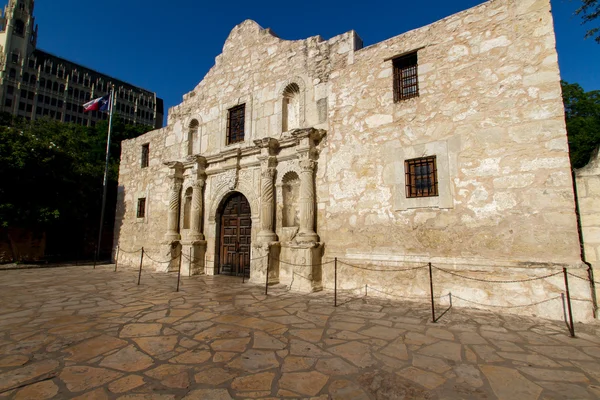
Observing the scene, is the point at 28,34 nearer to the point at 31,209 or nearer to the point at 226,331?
the point at 31,209

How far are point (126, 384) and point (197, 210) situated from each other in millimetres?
7651

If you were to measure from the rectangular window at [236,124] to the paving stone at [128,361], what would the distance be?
7227mm

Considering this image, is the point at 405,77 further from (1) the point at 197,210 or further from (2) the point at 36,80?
(2) the point at 36,80

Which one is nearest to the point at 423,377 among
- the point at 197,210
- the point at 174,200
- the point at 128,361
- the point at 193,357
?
the point at 193,357

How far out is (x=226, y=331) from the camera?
4.08 meters

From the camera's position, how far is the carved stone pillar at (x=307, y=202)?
717 cm

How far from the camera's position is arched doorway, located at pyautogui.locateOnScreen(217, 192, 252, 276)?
900 centimetres

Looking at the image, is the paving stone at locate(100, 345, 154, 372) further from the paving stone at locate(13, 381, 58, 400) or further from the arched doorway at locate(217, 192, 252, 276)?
the arched doorway at locate(217, 192, 252, 276)

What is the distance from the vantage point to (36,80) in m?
47.2

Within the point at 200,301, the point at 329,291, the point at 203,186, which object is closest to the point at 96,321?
the point at 200,301

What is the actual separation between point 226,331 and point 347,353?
1666 mm

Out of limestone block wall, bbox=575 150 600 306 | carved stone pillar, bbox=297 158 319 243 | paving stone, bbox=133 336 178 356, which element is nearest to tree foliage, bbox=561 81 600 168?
limestone block wall, bbox=575 150 600 306

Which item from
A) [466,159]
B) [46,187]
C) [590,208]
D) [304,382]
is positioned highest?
[46,187]

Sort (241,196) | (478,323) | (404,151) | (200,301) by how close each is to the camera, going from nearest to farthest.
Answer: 1. (478,323)
2. (200,301)
3. (404,151)
4. (241,196)
